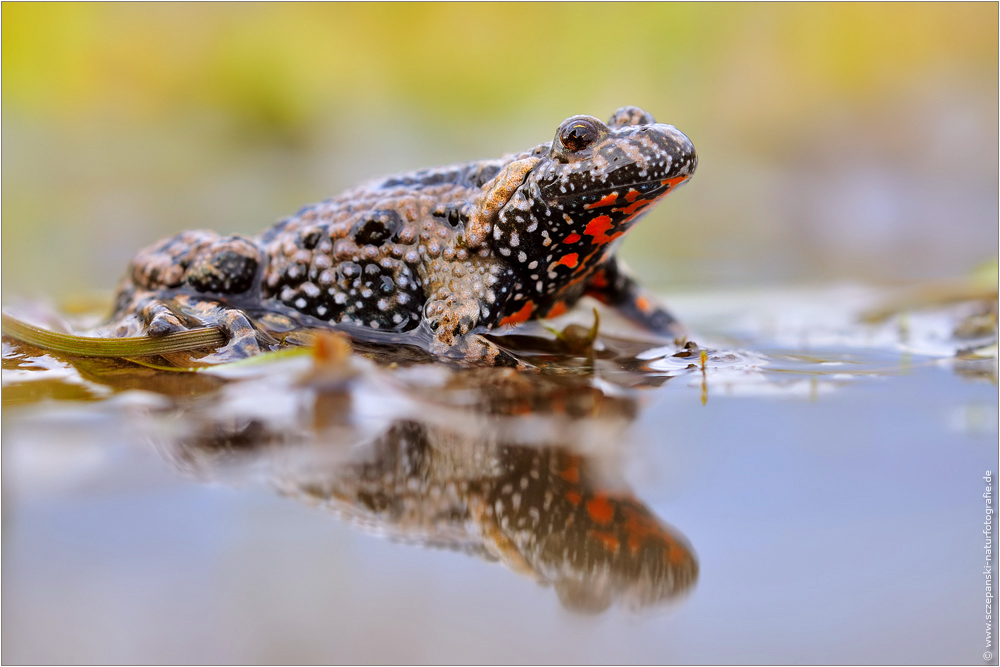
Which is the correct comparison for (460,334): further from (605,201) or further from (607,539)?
(607,539)

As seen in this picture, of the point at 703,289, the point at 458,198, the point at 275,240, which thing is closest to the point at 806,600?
the point at 458,198

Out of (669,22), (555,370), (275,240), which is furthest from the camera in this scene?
(669,22)

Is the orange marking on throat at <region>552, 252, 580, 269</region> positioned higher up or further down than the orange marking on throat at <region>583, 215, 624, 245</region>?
further down

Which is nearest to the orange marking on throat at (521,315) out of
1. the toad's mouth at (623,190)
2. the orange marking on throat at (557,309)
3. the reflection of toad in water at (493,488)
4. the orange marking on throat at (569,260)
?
the orange marking on throat at (557,309)

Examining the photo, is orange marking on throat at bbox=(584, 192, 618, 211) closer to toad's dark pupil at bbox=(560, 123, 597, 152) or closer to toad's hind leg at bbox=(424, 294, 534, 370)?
toad's dark pupil at bbox=(560, 123, 597, 152)

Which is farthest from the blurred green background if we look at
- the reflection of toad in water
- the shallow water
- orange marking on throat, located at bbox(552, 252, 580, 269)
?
the reflection of toad in water

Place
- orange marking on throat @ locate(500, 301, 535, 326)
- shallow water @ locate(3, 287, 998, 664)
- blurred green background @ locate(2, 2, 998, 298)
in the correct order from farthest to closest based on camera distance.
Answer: blurred green background @ locate(2, 2, 998, 298) < orange marking on throat @ locate(500, 301, 535, 326) < shallow water @ locate(3, 287, 998, 664)

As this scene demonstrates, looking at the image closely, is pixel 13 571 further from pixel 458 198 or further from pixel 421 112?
pixel 421 112

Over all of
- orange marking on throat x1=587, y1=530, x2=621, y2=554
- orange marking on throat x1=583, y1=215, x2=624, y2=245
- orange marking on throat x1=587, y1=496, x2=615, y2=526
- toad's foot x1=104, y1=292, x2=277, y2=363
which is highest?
orange marking on throat x1=583, y1=215, x2=624, y2=245
